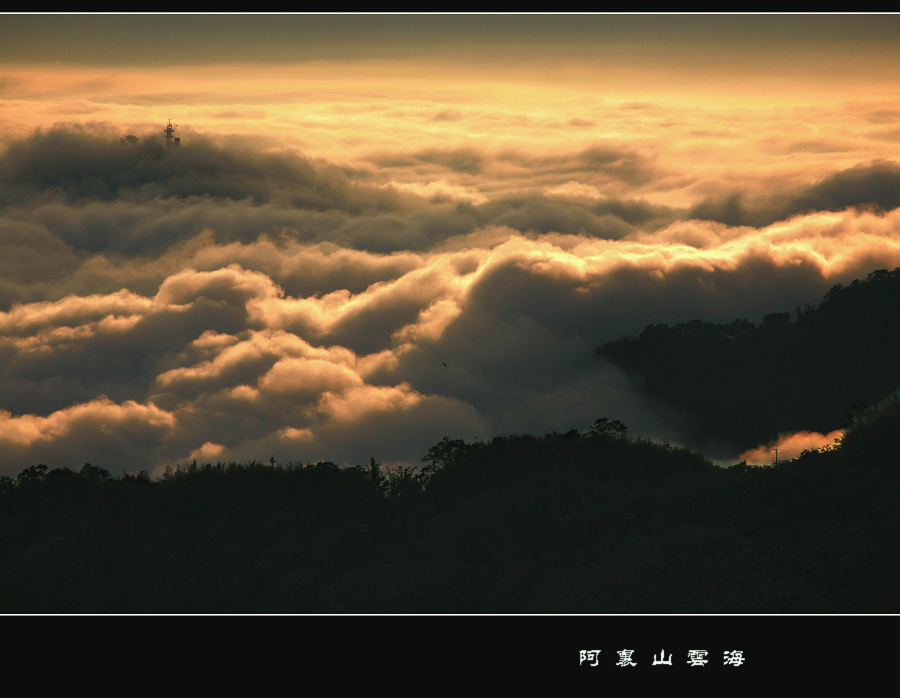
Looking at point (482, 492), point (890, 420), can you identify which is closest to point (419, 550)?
point (482, 492)

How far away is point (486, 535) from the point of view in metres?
82.6

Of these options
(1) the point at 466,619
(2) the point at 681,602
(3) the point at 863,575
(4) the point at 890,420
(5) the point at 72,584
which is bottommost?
(5) the point at 72,584

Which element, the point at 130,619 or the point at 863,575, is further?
the point at 863,575

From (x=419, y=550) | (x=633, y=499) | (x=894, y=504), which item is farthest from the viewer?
(x=419, y=550)

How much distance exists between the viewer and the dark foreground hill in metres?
49.3

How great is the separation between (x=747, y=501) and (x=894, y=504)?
10391mm

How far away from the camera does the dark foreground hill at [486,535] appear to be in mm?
49344

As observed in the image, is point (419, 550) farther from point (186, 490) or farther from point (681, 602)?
point (186, 490)

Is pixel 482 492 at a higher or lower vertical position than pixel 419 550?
higher

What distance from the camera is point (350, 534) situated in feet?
338

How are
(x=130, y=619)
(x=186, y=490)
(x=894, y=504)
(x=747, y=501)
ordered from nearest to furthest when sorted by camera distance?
(x=130, y=619)
(x=894, y=504)
(x=747, y=501)
(x=186, y=490)

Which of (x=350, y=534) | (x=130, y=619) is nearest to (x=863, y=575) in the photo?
(x=130, y=619)

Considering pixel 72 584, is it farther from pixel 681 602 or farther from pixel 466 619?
pixel 466 619

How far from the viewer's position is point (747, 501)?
5678 cm
